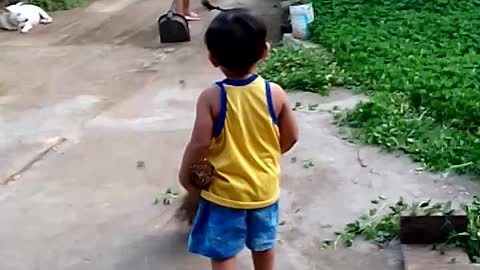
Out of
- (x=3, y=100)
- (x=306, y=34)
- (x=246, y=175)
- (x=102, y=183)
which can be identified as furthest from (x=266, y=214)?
(x=306, y=34)

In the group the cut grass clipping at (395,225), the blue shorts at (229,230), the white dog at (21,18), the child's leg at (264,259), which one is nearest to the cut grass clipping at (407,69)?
the cut grass clipping at (395,225)

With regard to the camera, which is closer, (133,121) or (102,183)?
(102,183)

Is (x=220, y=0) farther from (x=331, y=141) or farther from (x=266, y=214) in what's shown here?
(x=266, y=214)

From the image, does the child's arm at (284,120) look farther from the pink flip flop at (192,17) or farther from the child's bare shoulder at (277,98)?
the pink flip flop at (192,17)

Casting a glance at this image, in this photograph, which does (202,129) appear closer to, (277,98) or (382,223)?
(277,98)

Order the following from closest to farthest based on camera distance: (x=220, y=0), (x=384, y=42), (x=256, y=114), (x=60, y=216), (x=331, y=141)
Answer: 1. (x=256, y=114)
2. (x=60, y=216)
3. (x=331, y=141)
4. (x=384, y=42)
5. (x=220, y=0)

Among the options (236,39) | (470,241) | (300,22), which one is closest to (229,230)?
(236,39)

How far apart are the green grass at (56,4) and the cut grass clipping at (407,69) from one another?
3.59 metres

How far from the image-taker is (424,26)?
26.5ft

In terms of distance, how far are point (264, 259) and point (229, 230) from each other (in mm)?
257

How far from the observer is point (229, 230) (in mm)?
3053

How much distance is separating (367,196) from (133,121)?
2.09 meters

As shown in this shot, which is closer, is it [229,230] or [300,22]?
[229,230]

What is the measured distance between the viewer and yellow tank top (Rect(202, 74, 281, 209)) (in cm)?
296
